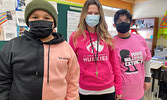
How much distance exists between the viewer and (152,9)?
457cm

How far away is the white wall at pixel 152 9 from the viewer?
14.2 feet

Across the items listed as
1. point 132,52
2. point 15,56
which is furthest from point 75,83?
point 132,52

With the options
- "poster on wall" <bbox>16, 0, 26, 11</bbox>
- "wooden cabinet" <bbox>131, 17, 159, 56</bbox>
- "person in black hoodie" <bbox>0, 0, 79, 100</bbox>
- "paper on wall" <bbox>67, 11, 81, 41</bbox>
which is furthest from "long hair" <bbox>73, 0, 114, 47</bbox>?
"wooden cabinet" <bbox>131, 17, 159, 56</bbox>

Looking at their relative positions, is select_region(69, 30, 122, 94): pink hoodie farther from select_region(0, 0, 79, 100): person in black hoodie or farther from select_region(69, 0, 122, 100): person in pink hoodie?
select_region(0, 0, 79, 100): person in black hoodie

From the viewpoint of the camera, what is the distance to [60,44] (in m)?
0.94

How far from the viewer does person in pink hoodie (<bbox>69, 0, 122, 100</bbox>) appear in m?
1.20

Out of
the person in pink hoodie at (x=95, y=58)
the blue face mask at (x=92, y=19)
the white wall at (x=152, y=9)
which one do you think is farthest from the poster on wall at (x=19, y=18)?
the white wall at (x=152, y=9)

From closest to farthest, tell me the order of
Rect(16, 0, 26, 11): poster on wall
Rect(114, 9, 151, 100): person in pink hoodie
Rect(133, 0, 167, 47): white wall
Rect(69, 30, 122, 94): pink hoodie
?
Rect(69, 30, 122, 94): pink hoodie → Rect(114, 9, 151, 100): person in pink hoodie → Rect(16, 0, 26, 11): poster on wall → Rect(133, 0, 167, 47): white wall

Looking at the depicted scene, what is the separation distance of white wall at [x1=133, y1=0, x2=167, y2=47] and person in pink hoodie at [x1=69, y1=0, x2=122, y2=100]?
4.16 m

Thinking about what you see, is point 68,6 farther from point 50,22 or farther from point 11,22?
point 50,22

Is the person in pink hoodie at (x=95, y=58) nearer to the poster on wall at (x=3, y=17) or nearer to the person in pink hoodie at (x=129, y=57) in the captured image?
the person in pink hoodie at (x=129, y=57)

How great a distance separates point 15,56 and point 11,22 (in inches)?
41.6

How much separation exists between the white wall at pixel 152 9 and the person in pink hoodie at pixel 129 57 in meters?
3.80

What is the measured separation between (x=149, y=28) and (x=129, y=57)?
390cm
